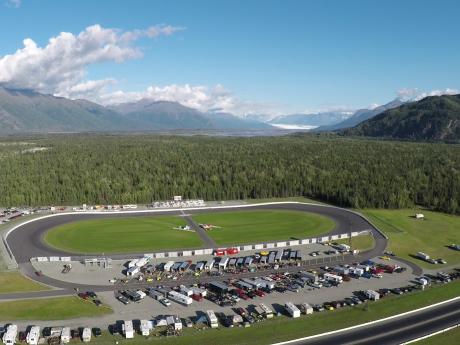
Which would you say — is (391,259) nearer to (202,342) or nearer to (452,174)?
(202,342)

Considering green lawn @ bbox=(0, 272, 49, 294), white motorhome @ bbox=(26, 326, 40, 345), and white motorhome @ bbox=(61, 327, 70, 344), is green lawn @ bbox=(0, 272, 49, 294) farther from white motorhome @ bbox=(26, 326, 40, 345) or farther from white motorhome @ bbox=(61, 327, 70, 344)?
white motorhome @ bbox=(61, 327, 70, 344)

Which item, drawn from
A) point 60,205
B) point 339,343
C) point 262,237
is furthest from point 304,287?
point 60,205

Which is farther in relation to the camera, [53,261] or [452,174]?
[452,174]

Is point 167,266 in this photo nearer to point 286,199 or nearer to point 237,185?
point 286,199

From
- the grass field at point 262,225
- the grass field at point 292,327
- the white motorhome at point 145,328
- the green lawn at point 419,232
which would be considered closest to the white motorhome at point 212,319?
the grass field at point 292,327

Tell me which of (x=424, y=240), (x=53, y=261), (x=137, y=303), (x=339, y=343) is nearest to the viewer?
(x=339, y=343)

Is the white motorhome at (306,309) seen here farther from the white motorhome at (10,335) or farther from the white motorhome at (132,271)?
the white motorhome at (10,335)

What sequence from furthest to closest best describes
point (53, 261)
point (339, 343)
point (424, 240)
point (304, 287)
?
point (424, 240), point (53, 261), point (304, 287), point (339, 343)
